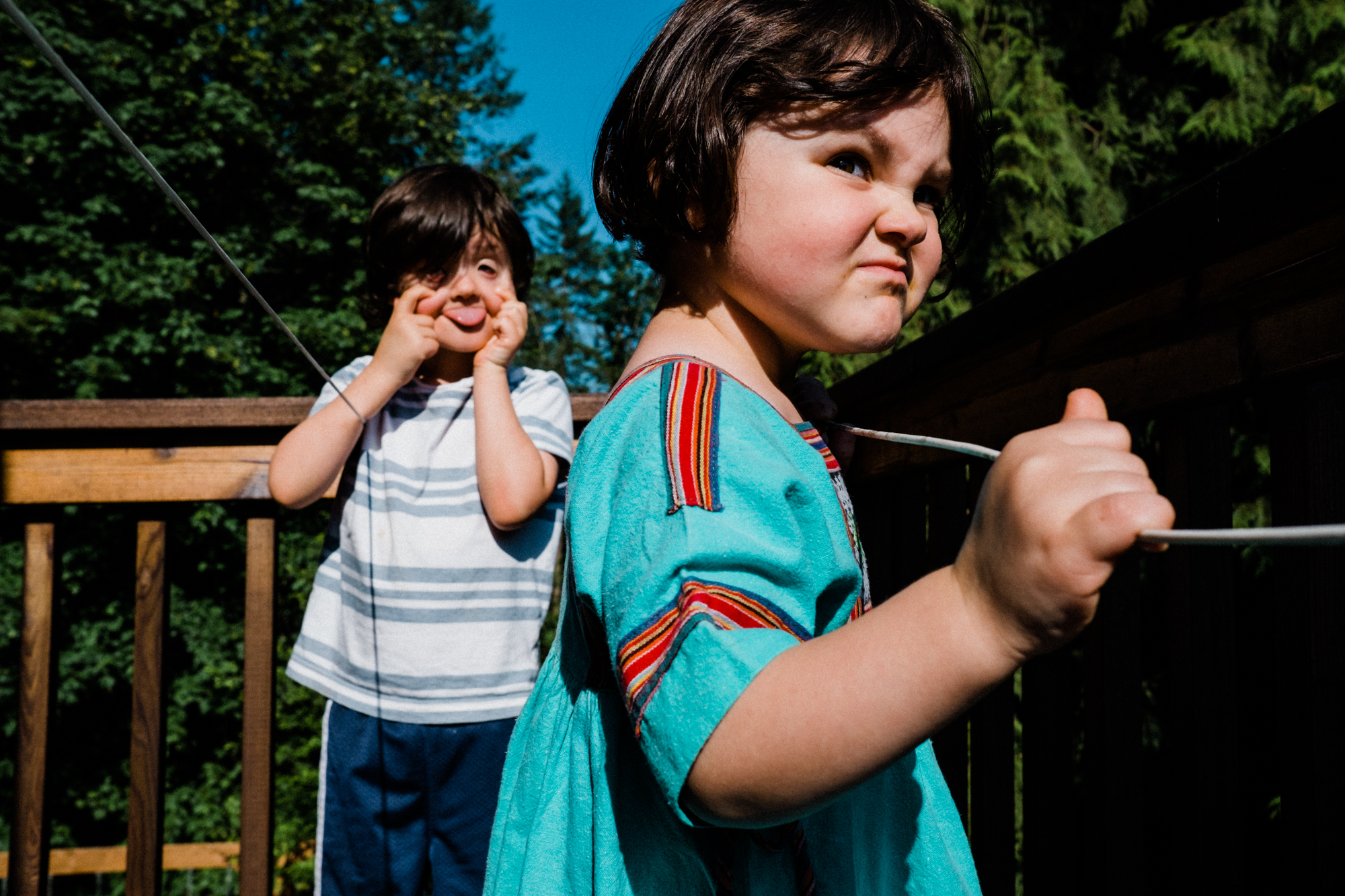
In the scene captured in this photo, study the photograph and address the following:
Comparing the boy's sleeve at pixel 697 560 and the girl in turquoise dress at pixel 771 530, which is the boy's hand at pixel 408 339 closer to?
the girl in turquoise dress at pixel 771 530

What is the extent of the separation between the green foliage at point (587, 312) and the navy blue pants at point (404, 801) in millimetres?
14060

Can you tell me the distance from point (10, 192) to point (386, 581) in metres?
11.0

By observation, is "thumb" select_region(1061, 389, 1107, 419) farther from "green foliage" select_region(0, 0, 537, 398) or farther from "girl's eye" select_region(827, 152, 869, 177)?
"green foliage" select_region(0, 0, 537, 398)

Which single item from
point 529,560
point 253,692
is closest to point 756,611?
point 529,560

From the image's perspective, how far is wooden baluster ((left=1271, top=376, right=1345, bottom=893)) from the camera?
2.40ft

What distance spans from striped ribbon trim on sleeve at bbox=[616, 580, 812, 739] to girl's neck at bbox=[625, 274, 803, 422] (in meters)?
0.27

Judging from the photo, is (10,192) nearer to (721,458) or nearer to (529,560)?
(529,560)

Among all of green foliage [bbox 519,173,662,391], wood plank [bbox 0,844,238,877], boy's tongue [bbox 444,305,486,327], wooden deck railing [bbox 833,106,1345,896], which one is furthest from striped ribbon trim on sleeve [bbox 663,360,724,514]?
green foliage [bbox 519,173,662,391]

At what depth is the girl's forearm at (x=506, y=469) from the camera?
151 centimetres

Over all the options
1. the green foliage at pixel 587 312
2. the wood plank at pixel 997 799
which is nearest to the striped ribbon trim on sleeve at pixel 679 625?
the wood plank at pixel 997 799

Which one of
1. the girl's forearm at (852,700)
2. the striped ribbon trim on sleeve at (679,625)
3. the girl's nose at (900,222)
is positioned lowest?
the girl's forearm at (852,700)

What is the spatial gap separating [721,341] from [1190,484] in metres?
0.53

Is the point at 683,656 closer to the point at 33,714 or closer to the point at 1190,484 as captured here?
the point at 1190,484

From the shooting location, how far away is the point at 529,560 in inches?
63.1
